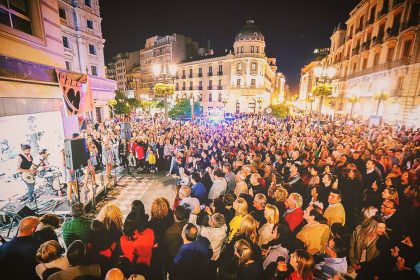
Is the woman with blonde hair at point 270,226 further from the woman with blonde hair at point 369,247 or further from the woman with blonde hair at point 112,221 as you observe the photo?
the woman with blonde hair at point 112,221

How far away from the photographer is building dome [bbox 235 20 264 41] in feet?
128

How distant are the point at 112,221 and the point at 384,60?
2887 centimetres

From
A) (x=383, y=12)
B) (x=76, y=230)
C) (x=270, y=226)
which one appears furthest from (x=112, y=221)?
(x=383, y=12)

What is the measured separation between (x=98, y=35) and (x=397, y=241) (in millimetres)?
28221

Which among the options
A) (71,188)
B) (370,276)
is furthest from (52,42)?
(370,276)

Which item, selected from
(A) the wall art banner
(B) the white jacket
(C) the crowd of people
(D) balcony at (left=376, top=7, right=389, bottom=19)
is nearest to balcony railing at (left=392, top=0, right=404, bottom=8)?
(D) balcony at (left=376, top=7, right=389, bottom=19)

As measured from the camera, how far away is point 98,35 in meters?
23.2

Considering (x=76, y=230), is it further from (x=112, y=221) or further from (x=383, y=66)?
(x=383, y=66)

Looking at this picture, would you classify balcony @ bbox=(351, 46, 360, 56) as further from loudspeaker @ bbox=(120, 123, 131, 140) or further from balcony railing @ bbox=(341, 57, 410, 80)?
loudspeaker @ bbox=(120, 123, 131, 140)

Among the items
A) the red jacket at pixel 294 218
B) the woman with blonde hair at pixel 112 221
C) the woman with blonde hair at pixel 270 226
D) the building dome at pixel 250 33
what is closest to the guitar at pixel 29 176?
the woman with blonde hair at pixel 112 221

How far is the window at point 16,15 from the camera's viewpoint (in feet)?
18.0

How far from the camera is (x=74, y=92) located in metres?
7.14

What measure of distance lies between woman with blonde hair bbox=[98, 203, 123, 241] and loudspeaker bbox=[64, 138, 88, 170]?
2.94m

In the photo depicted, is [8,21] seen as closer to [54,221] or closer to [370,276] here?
[54,221]
